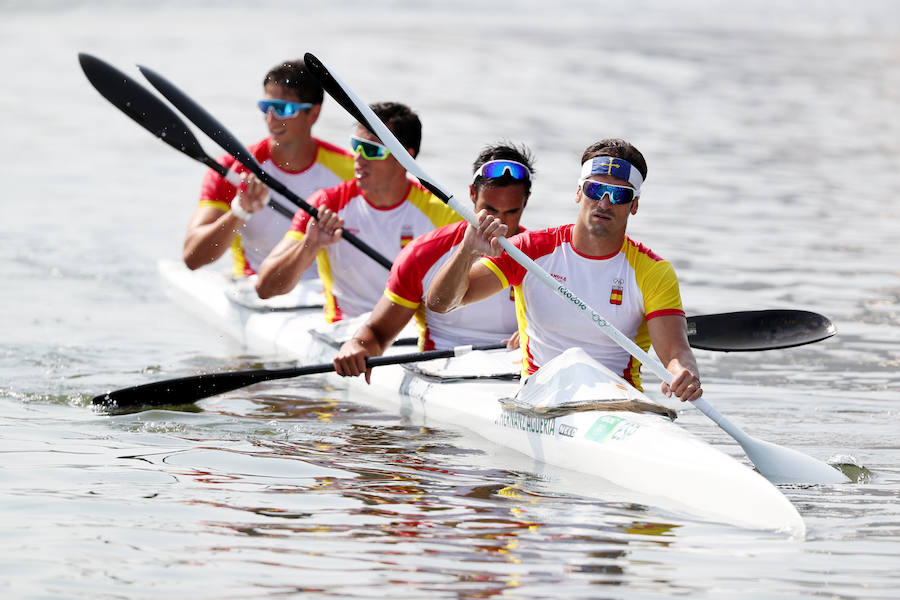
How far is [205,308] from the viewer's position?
12.2 meters

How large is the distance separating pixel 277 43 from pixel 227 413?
32.7 meters

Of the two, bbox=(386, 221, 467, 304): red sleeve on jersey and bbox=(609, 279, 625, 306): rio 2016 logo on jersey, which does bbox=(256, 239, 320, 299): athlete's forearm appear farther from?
bbox=(609, 279, 625, 306): rio 2016 logo on jersey

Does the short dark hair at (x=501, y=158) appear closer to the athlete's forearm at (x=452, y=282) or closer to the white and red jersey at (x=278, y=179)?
the athlete's forearm at (x=452, y=282)

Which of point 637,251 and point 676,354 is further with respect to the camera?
point 637,251

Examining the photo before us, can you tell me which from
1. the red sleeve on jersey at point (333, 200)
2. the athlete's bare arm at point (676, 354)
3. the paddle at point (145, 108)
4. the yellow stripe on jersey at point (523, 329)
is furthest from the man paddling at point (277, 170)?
the athlete's bare arm at point (676, 354)

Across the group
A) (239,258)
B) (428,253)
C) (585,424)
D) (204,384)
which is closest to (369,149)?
(428,253)

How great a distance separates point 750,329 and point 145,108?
14.6 feet

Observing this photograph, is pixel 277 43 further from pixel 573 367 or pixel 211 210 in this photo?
pixel 573 367

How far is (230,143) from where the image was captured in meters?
9.70

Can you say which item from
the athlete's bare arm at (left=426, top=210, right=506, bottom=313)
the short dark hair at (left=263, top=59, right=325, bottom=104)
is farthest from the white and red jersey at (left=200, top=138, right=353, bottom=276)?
the athlete's bare arm at (left=426, top=210, right=506, bottom=313)

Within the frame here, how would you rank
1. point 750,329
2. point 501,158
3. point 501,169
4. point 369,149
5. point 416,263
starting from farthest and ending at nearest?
point 369,149 → point 750,329 → point 416,263 → point 501,158 → point 501,169

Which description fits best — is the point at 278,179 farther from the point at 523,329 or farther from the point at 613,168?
the point at 613,168

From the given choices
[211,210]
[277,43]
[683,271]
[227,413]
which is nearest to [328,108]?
[277,43]

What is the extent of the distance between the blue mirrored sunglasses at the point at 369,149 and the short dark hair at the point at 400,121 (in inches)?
5.9
